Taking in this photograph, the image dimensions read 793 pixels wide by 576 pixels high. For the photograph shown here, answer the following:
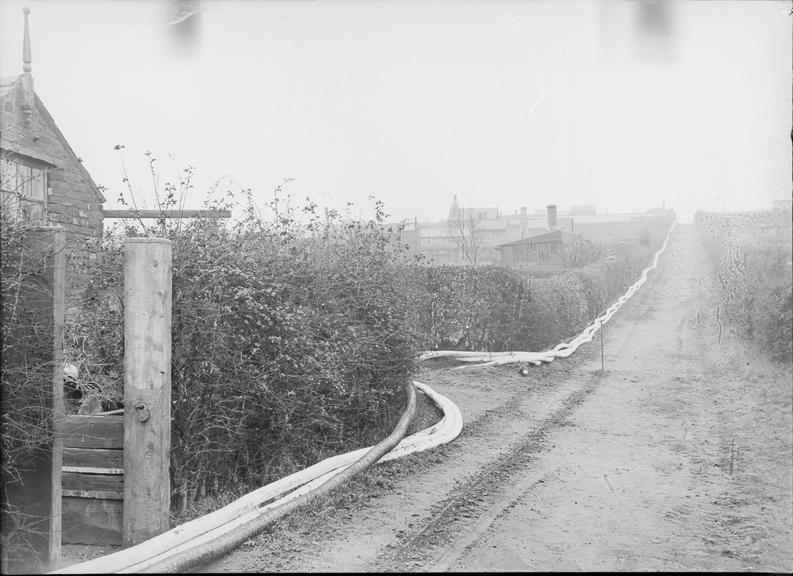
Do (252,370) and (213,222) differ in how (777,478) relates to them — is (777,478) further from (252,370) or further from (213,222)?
(213,222)

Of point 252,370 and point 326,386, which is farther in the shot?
point 326,386

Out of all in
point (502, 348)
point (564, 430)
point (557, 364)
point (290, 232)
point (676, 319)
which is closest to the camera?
point (290, 232)

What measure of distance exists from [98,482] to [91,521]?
29 cm

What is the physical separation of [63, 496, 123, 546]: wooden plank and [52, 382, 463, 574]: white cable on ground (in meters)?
0.65

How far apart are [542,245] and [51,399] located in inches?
1506

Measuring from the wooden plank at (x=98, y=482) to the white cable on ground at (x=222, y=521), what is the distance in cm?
65

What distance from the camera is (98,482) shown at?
4.68m

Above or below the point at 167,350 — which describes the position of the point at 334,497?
below

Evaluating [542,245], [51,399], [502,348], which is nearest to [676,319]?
[502,348]

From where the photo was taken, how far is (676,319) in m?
24.2

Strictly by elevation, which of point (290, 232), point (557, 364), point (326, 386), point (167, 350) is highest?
point (290, 232)

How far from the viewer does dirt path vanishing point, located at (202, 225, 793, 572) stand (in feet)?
15.4

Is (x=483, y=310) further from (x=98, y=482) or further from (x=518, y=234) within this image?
(x=518, y=234)

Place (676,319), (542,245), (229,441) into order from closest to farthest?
(229,441) → (676,319) → (542,245)
